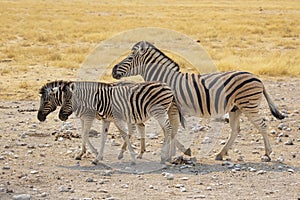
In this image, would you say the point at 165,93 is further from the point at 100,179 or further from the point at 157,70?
the point at 100,179

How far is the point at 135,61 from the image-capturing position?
1038cm

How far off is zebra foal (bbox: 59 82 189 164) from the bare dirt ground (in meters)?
0.56

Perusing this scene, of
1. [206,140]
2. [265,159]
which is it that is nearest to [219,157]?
[265,159]

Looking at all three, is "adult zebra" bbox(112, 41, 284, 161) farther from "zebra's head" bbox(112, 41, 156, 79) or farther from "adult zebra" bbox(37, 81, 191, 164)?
"adult zebra" bbox(37, 81, 191, 164)

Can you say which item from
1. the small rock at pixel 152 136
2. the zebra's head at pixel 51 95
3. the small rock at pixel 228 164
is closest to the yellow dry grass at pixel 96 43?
the small rock at pixel 152 136

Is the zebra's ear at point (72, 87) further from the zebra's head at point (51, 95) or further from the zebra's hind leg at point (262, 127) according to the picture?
the zebra's hind leg at point (262, 127)

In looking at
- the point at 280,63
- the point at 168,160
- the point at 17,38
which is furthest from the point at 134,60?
the point at 17,38

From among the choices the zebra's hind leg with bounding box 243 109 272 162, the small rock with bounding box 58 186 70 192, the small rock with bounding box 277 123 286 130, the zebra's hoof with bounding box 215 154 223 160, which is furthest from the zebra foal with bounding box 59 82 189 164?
the small rock with bounding box 277 123 286 130

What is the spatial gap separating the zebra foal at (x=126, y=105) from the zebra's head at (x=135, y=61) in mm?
822

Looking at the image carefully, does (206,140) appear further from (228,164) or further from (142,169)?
(142,169)

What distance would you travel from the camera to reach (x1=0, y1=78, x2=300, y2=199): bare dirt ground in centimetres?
761

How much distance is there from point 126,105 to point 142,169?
1044mm

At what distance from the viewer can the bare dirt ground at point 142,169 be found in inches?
299

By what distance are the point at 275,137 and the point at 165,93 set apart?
277 centimetres
